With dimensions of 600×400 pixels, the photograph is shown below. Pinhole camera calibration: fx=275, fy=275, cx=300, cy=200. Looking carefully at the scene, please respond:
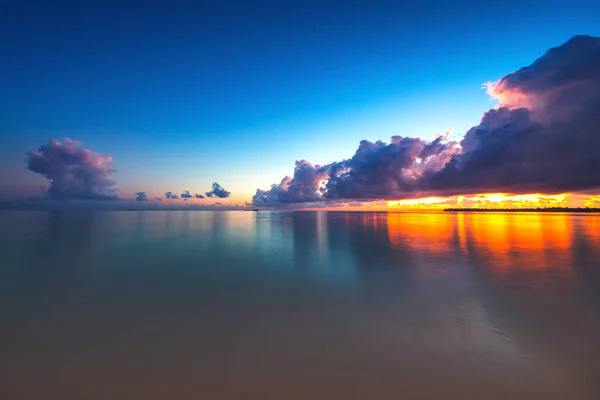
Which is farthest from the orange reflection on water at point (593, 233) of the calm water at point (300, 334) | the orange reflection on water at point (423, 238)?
the calm water at point (300, 334)

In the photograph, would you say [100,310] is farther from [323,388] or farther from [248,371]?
[323,388]

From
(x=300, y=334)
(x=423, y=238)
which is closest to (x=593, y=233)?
(x=423, y=238)

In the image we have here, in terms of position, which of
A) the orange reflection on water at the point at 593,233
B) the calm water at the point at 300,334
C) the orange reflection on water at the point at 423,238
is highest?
the calm water at the point at 300,334

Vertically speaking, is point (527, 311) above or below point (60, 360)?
below

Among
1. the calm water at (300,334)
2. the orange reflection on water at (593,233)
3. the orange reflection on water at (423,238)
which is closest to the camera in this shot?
the calm water at (300,334)

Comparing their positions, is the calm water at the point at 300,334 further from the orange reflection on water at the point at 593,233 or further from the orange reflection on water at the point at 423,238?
the orange reflection on water at the point at 593,233

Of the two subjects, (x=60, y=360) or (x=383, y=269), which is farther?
(x=383, y=269)

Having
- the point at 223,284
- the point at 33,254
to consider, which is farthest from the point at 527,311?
the point at 33,254

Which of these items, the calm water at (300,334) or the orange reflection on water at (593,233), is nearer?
the calm water at (300,334)

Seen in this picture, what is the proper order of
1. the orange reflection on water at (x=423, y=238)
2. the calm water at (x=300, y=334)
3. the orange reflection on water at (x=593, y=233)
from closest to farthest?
the calm water at (x=300, y=334)
the orange reflection on water at (x=423, y=238)
the orange reflection on water at (x=593, y=233)

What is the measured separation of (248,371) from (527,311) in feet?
30.3

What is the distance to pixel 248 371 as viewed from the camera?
5.73 meters

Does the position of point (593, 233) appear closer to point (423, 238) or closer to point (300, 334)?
point (423, 238)

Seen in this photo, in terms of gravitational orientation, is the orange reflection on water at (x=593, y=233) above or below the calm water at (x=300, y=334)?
below
